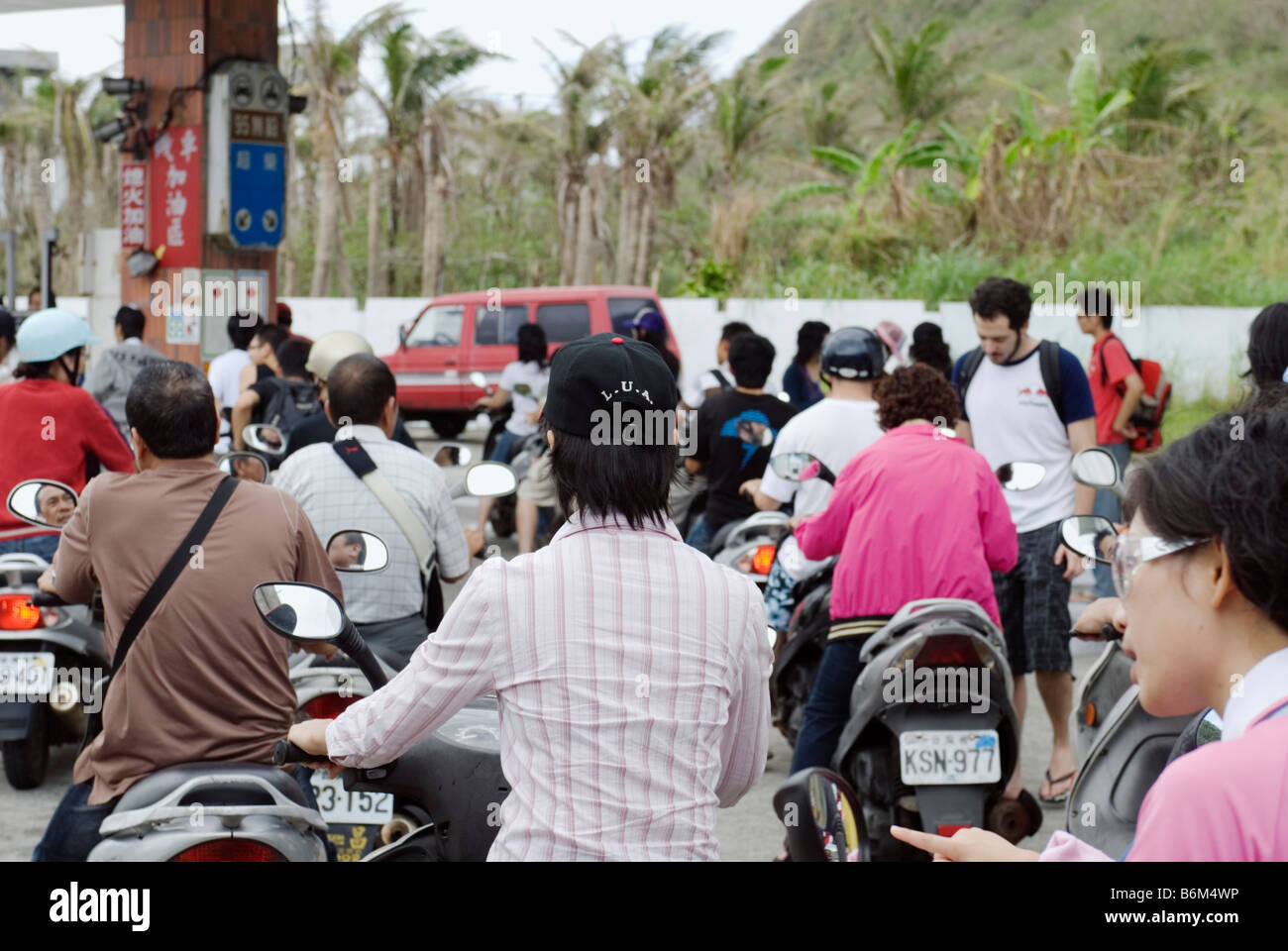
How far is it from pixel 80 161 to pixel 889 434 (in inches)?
1439

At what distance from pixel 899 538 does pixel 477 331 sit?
1600 cm

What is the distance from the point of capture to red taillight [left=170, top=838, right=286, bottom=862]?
3201 millimetres

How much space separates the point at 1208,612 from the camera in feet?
5.82

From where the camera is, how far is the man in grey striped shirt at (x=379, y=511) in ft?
16.0

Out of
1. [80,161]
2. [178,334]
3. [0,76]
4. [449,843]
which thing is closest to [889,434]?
[449,843]

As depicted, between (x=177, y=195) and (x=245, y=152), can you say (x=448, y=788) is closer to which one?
(x=245, y=152)

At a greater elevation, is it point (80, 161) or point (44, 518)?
point (80, 161)

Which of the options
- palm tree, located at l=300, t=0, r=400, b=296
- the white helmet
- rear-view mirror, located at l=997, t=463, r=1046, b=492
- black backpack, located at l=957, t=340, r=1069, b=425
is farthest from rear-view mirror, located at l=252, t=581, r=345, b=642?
palm tree, located at l=300, t=0, r=400, b=296

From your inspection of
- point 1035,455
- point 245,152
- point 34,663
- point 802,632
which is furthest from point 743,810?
point 245,152

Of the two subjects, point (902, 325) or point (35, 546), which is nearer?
point (35, 546)

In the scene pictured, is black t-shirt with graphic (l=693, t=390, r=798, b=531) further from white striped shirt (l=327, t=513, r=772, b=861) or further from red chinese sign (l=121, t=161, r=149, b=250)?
red chinese sign (l=121, t=161, r=149, b=250)

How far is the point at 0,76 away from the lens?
3183cm

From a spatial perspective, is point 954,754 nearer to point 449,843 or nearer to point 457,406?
point 449,843

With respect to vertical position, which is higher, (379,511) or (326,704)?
(379,511)
